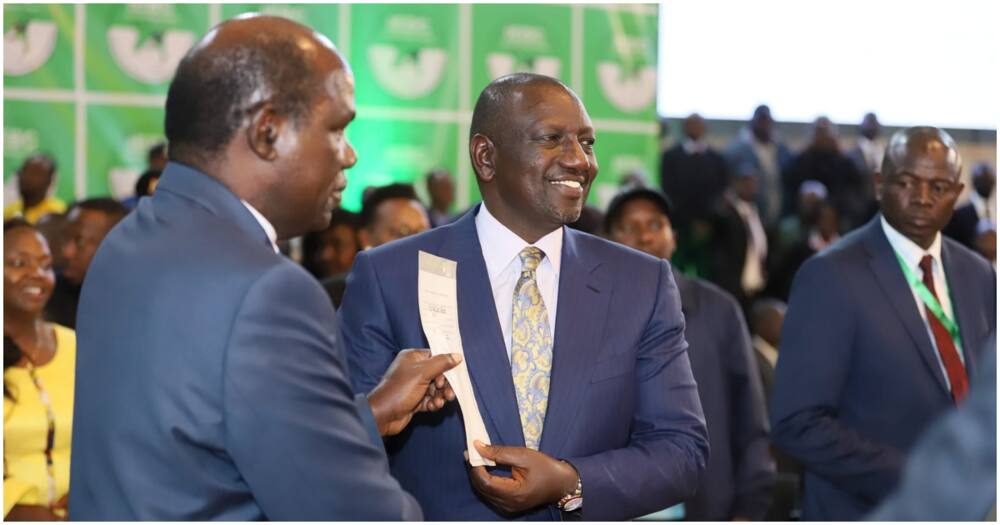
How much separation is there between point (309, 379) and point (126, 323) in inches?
12.8

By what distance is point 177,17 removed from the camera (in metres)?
9.34

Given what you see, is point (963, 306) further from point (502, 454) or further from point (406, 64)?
point (406, 64)

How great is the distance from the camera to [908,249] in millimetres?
4281

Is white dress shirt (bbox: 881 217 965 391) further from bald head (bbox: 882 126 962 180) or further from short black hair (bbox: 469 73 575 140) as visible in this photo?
short black hair (bbox: 469 73 575 140)

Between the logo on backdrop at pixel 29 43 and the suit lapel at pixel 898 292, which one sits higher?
the logo on backdrop at pixel 29 43

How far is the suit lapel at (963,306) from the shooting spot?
163 inches

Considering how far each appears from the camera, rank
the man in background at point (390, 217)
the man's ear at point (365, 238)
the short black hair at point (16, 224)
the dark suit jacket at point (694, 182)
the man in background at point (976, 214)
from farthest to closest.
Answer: the dark suit jacket at point (694, 182)
the man in background at point (976, 214)
the man's ear at point (365, 238)
the man in background at point (390, 217)
the short black hair at point (16, 224)

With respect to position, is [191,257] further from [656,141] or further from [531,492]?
[656,141]

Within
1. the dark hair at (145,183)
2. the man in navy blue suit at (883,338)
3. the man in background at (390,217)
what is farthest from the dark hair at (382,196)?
the man in navy blue suit at (883,338)

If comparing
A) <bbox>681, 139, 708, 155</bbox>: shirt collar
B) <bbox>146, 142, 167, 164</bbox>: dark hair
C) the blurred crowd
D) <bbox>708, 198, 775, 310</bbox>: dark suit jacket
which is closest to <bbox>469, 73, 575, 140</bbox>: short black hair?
the blurred crowd

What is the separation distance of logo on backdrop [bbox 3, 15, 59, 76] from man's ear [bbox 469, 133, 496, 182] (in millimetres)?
6397

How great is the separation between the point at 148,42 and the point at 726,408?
231 inches

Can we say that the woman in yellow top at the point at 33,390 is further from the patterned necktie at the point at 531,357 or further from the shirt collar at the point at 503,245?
the patterned necktie at the point at 531,357

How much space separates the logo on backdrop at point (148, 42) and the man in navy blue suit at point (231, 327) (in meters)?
7.26
